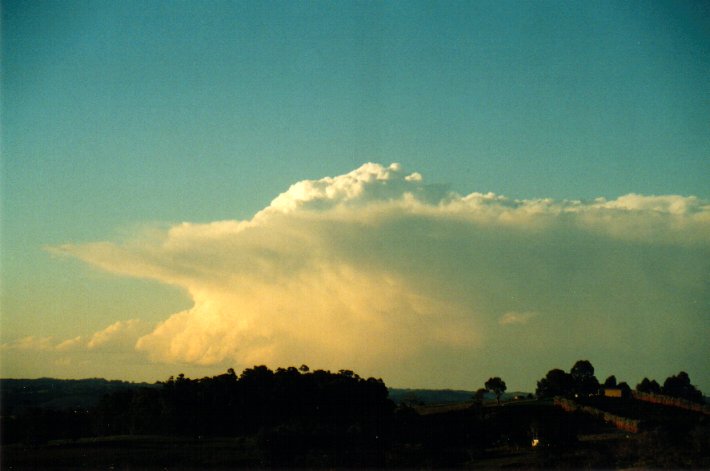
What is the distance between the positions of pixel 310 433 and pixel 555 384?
66065 millimetres

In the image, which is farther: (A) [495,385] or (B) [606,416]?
(A) [495,385]

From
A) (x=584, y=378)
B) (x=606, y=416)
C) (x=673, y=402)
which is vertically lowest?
(x=606, y=416)

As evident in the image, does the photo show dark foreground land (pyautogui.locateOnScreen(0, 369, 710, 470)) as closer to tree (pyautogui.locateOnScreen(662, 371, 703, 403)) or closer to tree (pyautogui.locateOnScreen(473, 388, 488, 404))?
tree (pyautogui.locateOnScreen(473, 388, 488, 404))

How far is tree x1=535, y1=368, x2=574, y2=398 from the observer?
94938mm

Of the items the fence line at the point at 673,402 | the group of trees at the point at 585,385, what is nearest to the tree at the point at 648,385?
the group of trees at the point at 585,385

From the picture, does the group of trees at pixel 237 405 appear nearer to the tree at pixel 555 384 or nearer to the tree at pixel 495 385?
the tree at pixel 495 385

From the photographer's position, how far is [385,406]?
5425 cm

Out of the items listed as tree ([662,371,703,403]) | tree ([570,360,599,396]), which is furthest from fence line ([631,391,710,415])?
tree ([662,371,703,403])

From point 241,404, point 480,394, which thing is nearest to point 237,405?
point 241,404

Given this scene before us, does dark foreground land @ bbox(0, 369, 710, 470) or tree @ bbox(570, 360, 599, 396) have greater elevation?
tree @ bbox(570, 360, 599, 396)

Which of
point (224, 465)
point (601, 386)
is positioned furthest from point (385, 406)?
point (601, 386)

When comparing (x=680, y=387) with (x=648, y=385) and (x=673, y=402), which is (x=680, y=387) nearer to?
(x=648, y=385)

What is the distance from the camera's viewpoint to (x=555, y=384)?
3780 inches

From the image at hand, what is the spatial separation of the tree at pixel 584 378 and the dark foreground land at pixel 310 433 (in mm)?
29199
